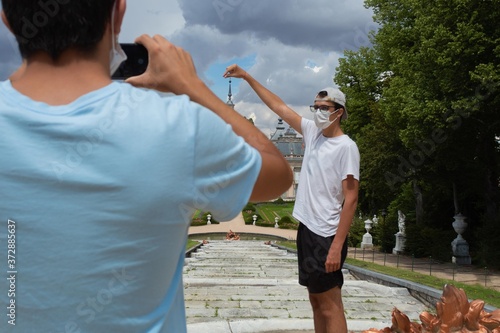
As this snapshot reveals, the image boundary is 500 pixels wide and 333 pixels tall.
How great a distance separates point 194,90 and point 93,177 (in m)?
0.29

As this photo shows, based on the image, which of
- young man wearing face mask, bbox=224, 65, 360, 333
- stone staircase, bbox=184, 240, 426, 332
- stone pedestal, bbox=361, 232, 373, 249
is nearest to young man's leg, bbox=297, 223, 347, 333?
young man wearing face mask, bbox=224, 65, 360, 333

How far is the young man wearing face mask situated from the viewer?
13.1 ft

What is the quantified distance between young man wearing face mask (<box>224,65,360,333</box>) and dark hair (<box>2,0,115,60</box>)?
278 centimetres

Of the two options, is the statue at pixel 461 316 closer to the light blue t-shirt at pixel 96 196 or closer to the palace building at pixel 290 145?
the light blue t-shirt at pixel 96 196

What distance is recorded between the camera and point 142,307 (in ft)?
3.94

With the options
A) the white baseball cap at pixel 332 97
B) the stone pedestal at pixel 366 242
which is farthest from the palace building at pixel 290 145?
the white baseball cap at pixel 332 97

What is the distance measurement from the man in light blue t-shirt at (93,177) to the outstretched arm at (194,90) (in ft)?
0.14

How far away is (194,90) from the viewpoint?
127 cm

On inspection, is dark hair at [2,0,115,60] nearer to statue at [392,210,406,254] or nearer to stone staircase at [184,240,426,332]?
stone staircase at [184,240,426,332]

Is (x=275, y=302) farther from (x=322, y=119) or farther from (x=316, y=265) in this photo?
(x=322, y=119)

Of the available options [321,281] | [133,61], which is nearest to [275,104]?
[321,281]

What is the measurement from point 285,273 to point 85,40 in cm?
1108

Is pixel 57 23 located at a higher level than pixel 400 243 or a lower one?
lower

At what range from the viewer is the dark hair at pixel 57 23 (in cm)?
116
